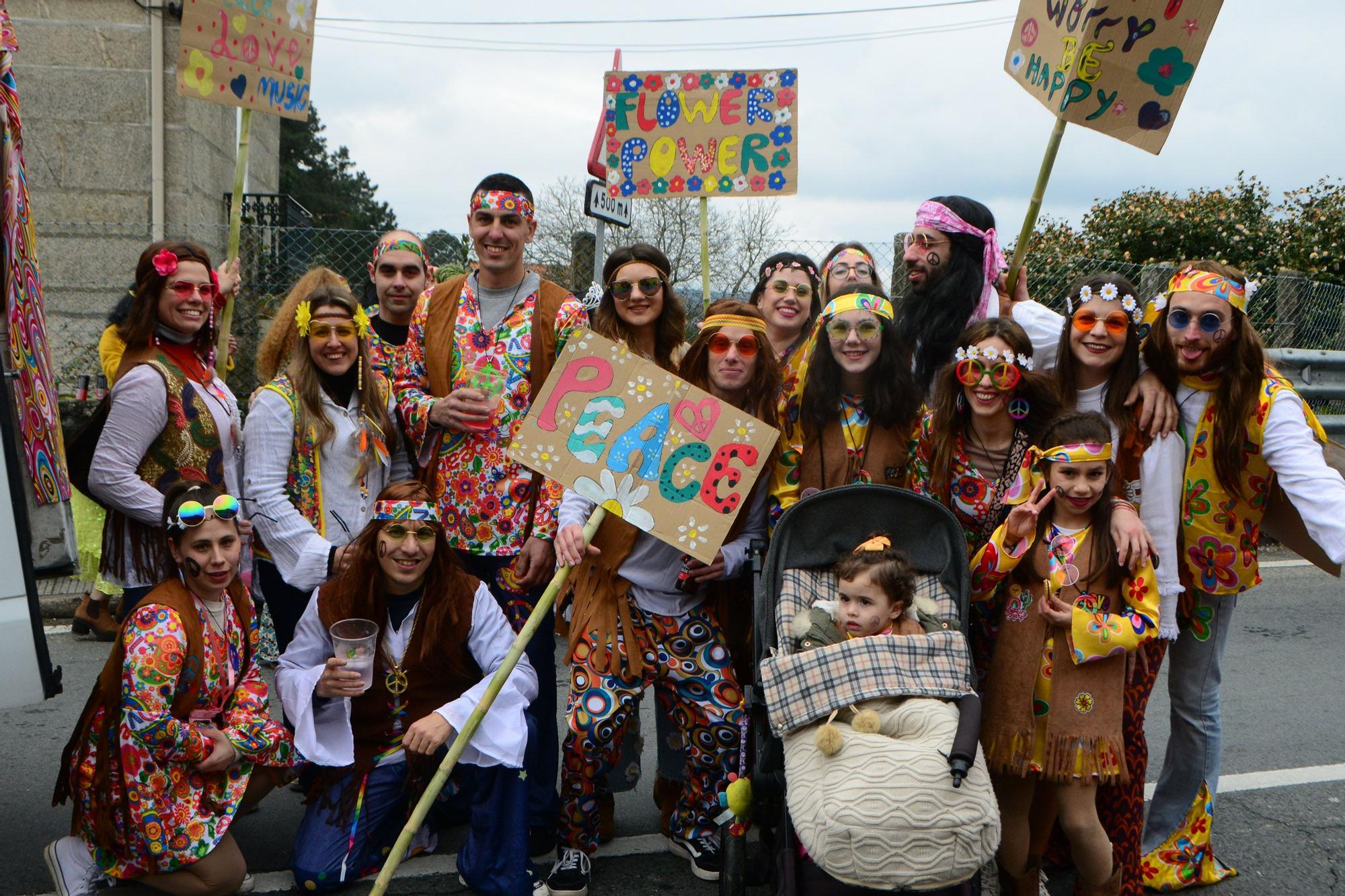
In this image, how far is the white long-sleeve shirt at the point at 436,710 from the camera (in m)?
3.66

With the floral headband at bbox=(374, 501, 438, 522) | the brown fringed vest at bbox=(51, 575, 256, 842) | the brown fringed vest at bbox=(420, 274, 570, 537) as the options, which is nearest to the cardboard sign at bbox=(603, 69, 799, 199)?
the brown fringed vest at bbox=(420, 274, 570, 537)

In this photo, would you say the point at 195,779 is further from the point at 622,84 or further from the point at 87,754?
the point at 622,84

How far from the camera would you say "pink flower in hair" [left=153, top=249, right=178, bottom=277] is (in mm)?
3895

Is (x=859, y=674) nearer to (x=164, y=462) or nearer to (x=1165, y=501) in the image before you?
(x=1165, y=501)

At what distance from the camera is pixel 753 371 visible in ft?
13.0

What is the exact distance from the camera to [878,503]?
352 centimetres

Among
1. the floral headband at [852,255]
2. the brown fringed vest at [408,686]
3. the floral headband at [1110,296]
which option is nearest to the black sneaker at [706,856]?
the brown fringed vest at [408,686]

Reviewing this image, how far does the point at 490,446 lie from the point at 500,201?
0.91 m

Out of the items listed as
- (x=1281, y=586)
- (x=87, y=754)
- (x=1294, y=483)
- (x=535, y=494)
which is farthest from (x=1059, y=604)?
(x=1281, y=586)

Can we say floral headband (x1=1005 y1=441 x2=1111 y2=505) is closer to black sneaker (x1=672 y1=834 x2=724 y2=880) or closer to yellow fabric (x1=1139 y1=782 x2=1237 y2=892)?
yellow fabric (x1=1139 y1=782 x2=1237 y2=892)

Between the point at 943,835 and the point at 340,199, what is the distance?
3825cm

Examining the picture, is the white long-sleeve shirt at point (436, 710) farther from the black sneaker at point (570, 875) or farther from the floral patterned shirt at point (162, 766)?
the black sneaker at point (570, 875)

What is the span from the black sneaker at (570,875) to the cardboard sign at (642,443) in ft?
3.64

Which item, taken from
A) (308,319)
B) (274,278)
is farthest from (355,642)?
(274,278)
